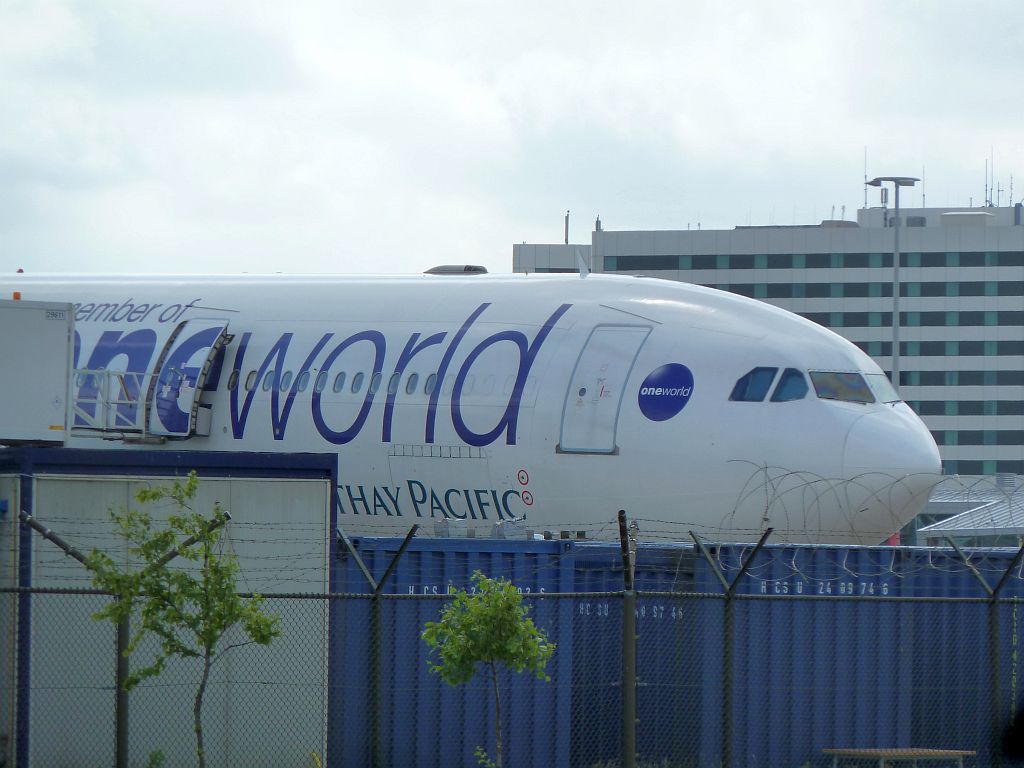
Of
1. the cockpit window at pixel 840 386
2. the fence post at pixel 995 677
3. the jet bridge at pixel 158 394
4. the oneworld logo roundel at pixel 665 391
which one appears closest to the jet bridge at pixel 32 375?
the jet bridge at pixel 158 394

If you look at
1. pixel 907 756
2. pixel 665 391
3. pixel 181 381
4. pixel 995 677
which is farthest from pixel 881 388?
pixel 181 381

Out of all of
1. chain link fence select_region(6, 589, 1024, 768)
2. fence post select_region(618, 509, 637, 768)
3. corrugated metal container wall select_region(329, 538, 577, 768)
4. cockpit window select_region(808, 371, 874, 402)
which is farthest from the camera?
cockpit window select_region(808, 371, 874, 402)

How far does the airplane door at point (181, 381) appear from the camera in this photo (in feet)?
86.2

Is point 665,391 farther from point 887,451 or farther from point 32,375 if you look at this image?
point 32,375

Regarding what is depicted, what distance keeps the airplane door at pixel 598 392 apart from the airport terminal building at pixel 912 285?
3682 inches

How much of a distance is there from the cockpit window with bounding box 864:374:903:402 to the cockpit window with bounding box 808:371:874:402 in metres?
0.12

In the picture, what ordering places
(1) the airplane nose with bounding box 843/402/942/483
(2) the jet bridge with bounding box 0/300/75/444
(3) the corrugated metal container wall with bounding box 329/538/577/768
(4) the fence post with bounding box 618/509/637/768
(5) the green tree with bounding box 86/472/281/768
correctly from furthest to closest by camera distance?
(1) the airplane nose with bounding box 843/402/942/483 < (2) the jet bridge with bounding box 0/300/75/444 < (3) the corrugated metal container wall with bounding box 329/538/577/768 < (4) the fence post with bounding box 618/509/637/768 < (5) the green tree with bounding box 86/472/281/768

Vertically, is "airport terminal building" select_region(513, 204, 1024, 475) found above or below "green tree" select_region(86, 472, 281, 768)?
above

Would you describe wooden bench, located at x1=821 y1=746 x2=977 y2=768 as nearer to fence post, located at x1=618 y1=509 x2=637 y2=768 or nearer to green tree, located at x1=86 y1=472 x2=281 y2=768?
fence post, located at x1=618 y1=509 x2=637 y2=768

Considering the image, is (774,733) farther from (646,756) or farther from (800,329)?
(800,329)

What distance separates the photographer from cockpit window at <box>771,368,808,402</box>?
2178cm

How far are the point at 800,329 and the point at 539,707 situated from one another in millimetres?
7650

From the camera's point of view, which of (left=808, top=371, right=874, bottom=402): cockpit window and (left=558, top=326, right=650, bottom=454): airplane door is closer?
(left=808, top=371, right=874, bottom=402): cockpit window

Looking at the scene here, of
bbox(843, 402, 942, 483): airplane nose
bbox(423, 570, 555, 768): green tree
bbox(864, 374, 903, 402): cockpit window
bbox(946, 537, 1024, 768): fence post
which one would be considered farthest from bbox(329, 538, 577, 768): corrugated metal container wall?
bbox(864, 374, 903, 402): cockpit window
